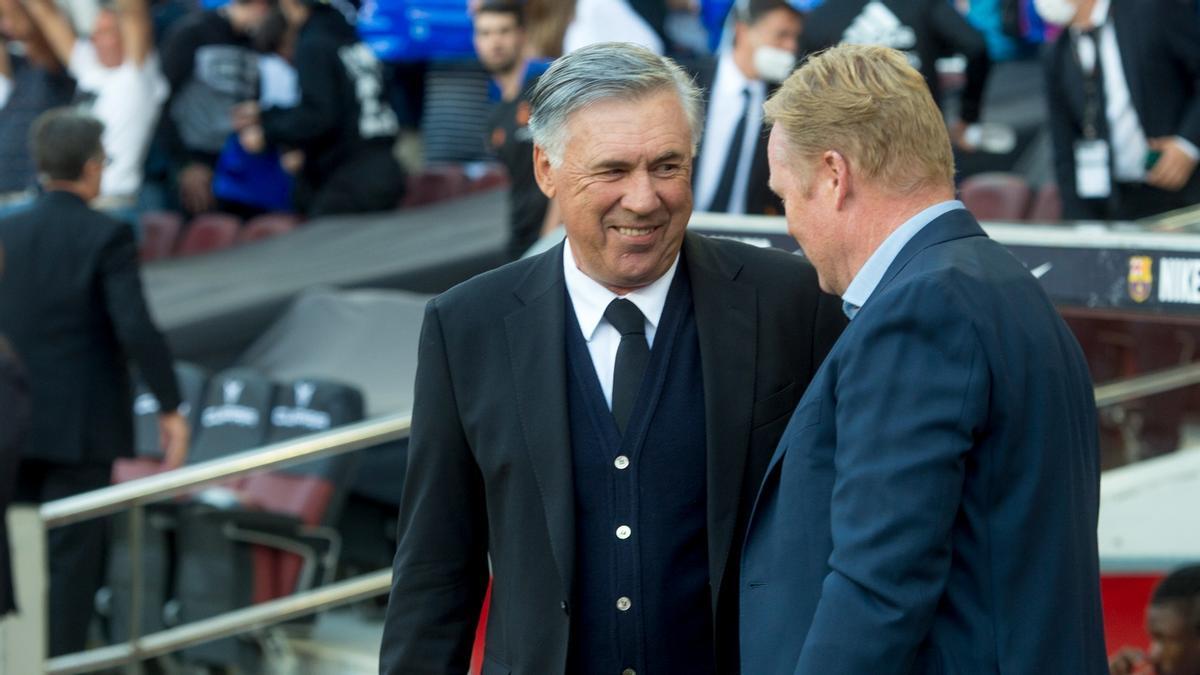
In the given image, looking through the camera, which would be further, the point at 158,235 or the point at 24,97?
the point at 158,235

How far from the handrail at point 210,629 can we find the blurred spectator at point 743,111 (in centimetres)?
158

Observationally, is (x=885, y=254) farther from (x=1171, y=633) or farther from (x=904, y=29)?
(x=904, y=29)

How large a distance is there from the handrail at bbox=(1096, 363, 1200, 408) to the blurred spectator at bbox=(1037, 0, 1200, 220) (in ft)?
3.81

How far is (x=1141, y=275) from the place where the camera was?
3.36 m

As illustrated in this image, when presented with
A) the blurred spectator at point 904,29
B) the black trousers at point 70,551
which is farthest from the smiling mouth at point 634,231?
the black trousers at point 70,551

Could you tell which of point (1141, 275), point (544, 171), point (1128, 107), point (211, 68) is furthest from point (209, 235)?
point (544, 171)

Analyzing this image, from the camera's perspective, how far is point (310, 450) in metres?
5.30

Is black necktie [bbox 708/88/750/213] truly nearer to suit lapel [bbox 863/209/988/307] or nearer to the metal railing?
the metal railing

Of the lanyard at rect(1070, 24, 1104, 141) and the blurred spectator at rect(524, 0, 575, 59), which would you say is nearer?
the lanyard at rect(1070, 24, 1104, 141)

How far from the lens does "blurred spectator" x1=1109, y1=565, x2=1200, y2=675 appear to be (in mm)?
3625

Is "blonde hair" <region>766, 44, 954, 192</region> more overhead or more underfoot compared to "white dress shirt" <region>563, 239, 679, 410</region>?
more overhead

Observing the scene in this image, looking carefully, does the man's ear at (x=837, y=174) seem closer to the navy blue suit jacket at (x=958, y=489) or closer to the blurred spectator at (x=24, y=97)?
the navy blue suit jacket at (x=958, y=489)

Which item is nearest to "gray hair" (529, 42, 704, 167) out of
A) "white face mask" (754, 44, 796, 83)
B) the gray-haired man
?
the gray-haired man

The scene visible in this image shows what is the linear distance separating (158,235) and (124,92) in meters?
0.97
